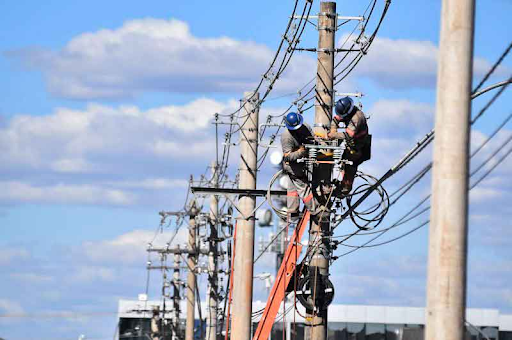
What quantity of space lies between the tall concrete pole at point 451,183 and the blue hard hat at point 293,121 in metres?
8.36

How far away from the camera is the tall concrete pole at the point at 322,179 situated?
71.4 feet

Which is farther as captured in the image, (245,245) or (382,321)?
(382,321)

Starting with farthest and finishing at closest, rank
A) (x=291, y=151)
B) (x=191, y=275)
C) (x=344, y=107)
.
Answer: (x=191, y=275) → (x=291, y=151) → (x=344, y=107)

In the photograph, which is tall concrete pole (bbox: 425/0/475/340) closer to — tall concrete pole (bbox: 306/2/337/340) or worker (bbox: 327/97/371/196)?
worker (bbox: 327/97/371/196)

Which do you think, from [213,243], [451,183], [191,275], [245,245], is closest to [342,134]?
[451,183]

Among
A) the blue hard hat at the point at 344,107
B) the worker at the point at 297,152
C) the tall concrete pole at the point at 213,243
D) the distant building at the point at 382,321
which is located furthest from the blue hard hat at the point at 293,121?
the distant building at the point at 382,321

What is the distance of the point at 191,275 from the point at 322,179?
107 ft

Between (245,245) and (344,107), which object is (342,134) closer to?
(344,107)

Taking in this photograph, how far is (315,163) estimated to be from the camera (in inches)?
837

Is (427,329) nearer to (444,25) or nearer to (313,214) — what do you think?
(444,25)

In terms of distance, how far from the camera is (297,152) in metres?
21.2

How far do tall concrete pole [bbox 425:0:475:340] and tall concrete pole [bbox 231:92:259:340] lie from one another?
57.0 ft

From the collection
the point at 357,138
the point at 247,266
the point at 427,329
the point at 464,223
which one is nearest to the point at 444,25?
the point at 464,223

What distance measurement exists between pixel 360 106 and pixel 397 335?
54252mm
